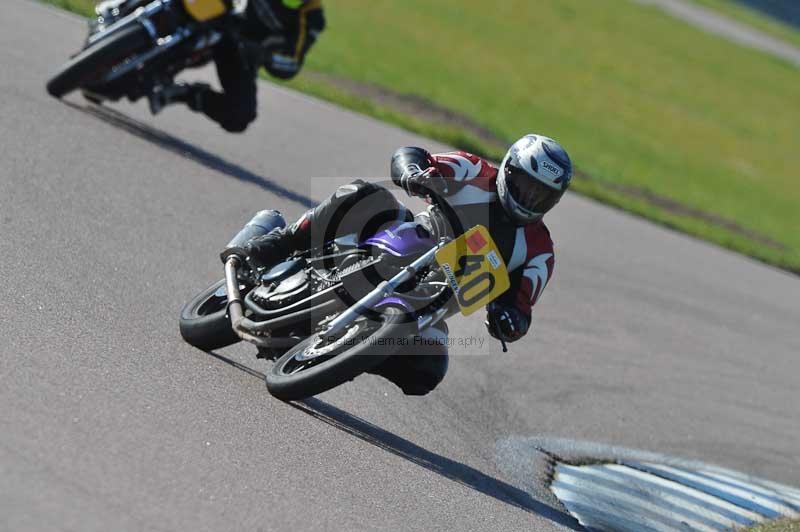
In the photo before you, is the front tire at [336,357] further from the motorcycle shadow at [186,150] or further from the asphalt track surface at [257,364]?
the motorcycle shadow at [186,150]

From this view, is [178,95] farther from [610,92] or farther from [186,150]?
[610,92]

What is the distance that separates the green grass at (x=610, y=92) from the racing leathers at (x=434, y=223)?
982 cm

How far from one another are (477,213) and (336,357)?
1152 millimetres

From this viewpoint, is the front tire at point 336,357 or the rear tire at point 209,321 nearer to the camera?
the front tire at point 336,357

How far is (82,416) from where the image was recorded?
4.85m

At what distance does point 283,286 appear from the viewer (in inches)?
247

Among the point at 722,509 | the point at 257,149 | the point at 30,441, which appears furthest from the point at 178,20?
the point at 30,441

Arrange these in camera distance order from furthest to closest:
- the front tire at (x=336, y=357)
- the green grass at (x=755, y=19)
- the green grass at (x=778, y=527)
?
the green grass at (x=755, y=19), the green grass at (x=778, y=527), the front tire at (x=336, y=357)

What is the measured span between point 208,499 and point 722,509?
382cm

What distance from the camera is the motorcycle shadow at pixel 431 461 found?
6.10 m

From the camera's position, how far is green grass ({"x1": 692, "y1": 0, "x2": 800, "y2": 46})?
4547cm

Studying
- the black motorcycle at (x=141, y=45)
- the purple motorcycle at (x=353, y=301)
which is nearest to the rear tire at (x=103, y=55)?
the black motorcycle at (x=141, y=45)

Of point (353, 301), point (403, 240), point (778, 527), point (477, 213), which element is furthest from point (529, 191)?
point (778, 527)

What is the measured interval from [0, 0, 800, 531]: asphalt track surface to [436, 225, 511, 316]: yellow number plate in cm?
A: 83
